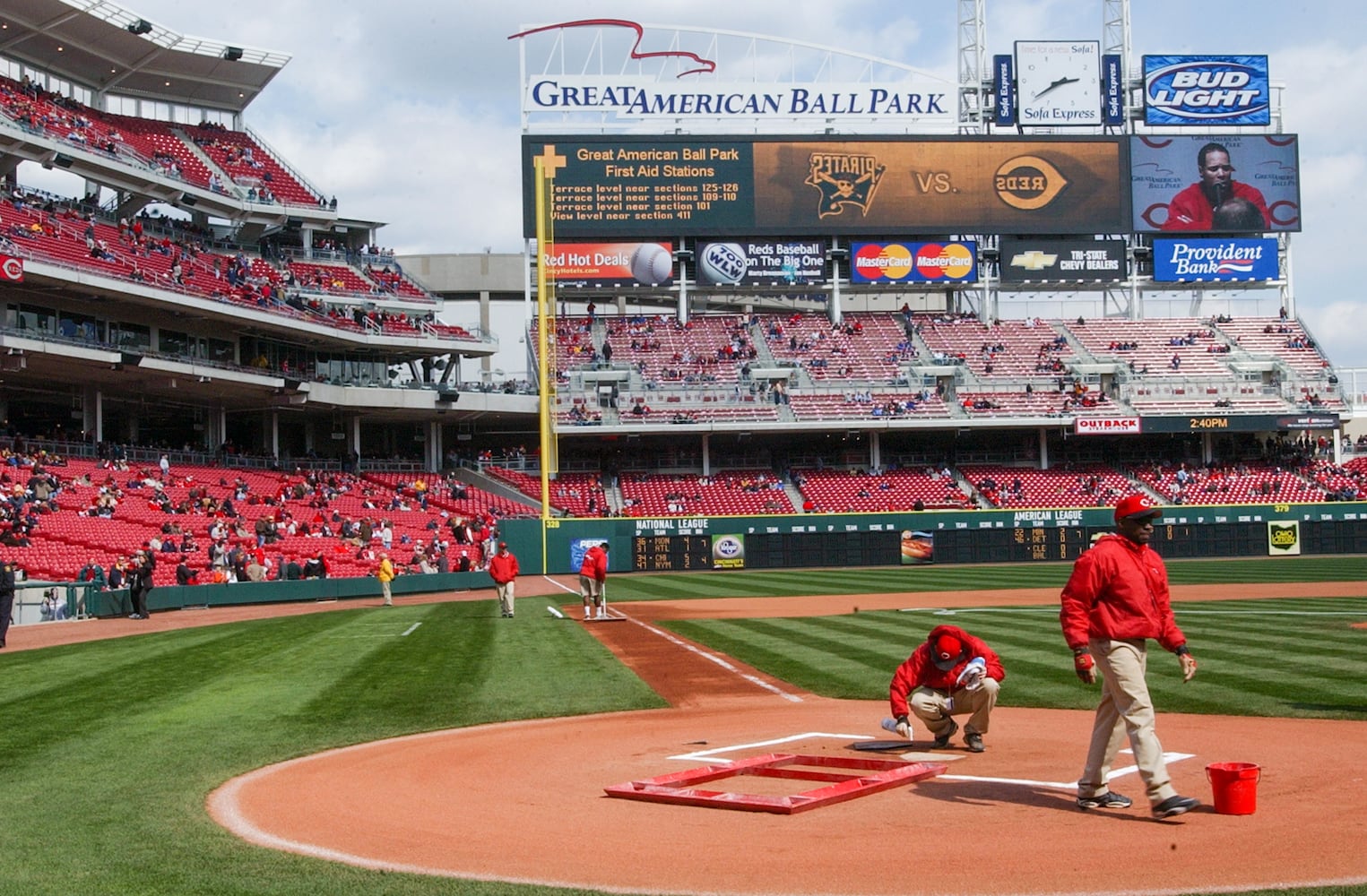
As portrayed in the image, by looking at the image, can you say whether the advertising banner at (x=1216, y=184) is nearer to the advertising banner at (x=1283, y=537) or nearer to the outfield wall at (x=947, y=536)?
the outfield wall at (x=947, y=536)

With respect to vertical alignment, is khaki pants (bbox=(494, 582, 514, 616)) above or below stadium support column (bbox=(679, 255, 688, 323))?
below

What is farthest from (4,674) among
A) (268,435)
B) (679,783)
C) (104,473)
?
(268,435)

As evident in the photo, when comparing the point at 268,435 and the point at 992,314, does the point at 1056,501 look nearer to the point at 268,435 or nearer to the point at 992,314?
the point at 992,314

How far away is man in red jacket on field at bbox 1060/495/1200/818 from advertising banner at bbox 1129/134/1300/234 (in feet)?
192

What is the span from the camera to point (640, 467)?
200 feet

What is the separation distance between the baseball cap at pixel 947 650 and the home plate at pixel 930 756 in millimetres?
686

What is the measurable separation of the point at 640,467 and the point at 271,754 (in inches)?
1963

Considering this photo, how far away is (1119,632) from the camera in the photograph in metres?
7.90

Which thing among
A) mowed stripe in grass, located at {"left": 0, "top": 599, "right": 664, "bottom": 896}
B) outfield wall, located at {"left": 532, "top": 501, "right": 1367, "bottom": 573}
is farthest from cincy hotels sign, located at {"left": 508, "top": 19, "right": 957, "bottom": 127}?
mowed stripe in grass, located at {"left": 0, "top": 599, "right": 664, "bottom": 896}

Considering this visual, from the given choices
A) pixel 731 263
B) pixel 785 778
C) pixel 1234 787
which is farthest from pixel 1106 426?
pixel 1234 787

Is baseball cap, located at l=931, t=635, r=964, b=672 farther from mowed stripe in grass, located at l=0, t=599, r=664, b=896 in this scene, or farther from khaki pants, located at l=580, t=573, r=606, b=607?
khaki pants, located at l=580, t=573, r=606, b=607

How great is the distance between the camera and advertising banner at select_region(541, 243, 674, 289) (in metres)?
59.9

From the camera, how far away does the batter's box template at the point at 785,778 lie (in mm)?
8375

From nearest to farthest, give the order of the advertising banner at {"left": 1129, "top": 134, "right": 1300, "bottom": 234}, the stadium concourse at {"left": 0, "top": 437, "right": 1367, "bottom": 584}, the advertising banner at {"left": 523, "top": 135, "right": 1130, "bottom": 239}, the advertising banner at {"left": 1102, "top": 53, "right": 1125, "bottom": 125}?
1. the stadium concourse at {"left": 0, "top": 437, "right": 1367, "bottom": 584}
2. the advertising banner at {"left": 523, "top": 135, "right": 1130, "bottom": 239}
3. the advertising banner at {"left": 1129, "top": 134, "right": 1300, "bottom": 234}
4. the advertising banner at {"left": 1102, "top": 53, "right": 1125, "bottom": 125}
